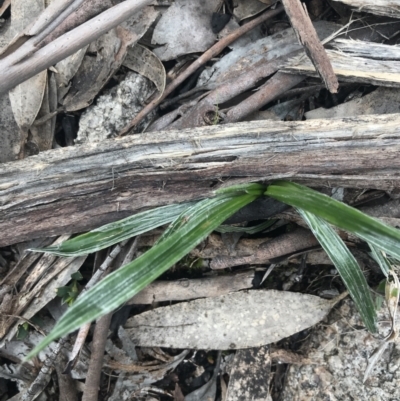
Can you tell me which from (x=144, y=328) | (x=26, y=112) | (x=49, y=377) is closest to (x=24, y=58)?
(x=26, y=112)

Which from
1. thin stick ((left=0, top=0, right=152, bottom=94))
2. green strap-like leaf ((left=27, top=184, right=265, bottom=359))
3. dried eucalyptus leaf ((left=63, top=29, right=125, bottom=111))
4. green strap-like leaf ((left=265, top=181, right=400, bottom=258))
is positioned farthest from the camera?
dried eucalyptus leaf ((left=63, top=29, right=125, bottom=111))

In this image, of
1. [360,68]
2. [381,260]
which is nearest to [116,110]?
[360,68]

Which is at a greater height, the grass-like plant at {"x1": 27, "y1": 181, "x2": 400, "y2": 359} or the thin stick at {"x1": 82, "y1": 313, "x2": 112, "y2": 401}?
the grass-like plant at {"x1": 27, "y1": 181, "x2": 400, "y2": 359}

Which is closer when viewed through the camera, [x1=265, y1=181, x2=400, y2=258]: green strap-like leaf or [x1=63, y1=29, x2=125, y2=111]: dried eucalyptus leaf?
[x1=265, y1=181, x2=400, y2=258]: green strap-like leaf

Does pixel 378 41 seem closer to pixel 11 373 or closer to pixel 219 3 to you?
pixel 219 3

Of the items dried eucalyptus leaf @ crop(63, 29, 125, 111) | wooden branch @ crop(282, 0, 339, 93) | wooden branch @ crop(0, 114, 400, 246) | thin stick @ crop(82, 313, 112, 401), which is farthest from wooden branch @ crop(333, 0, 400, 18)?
thin stick @ crop(82, 313, 112, 401)

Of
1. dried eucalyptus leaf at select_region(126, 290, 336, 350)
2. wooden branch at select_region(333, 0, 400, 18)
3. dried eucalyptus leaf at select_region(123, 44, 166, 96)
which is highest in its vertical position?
dried eucalyptus leaf at select_region(123, 44, 166, 96)

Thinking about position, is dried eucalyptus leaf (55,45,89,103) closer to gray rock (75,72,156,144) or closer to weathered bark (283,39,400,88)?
gray rock (75,72,156,144)
